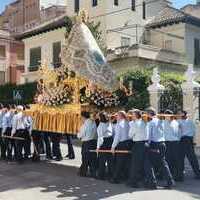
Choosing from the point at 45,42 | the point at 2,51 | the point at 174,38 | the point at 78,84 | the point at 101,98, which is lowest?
the point at 101,98

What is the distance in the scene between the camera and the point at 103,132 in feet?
42.2

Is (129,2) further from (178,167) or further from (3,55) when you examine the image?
(178,167)

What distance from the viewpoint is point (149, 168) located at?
39.4 ft

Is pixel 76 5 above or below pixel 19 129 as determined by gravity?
above

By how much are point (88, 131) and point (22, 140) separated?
349 cm

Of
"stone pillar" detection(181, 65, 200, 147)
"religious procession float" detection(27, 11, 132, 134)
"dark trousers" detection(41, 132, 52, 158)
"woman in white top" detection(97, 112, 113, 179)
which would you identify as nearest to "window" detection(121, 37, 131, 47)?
"stone pillar" detection(181, 65, 200, 147)

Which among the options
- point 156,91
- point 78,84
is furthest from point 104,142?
point 156,91

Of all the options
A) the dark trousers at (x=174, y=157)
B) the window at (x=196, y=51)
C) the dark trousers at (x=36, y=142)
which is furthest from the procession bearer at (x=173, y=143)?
the window at (x=196, y=51)

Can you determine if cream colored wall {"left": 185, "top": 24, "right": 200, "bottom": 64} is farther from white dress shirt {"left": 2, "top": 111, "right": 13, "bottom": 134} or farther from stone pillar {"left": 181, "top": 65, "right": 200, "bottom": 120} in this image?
white dress shirt {"left": 2, "top": 111, "right": 13, "bottom": 134}

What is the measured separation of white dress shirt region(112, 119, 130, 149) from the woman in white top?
42 cm

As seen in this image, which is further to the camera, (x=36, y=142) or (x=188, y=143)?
(x=36, y=142)

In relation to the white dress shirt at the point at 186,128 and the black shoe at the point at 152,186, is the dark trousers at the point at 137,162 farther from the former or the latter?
the white dress shirt at the point at 186,128

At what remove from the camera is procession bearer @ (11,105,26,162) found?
1586cm

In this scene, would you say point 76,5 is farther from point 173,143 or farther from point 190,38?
point 173,143
